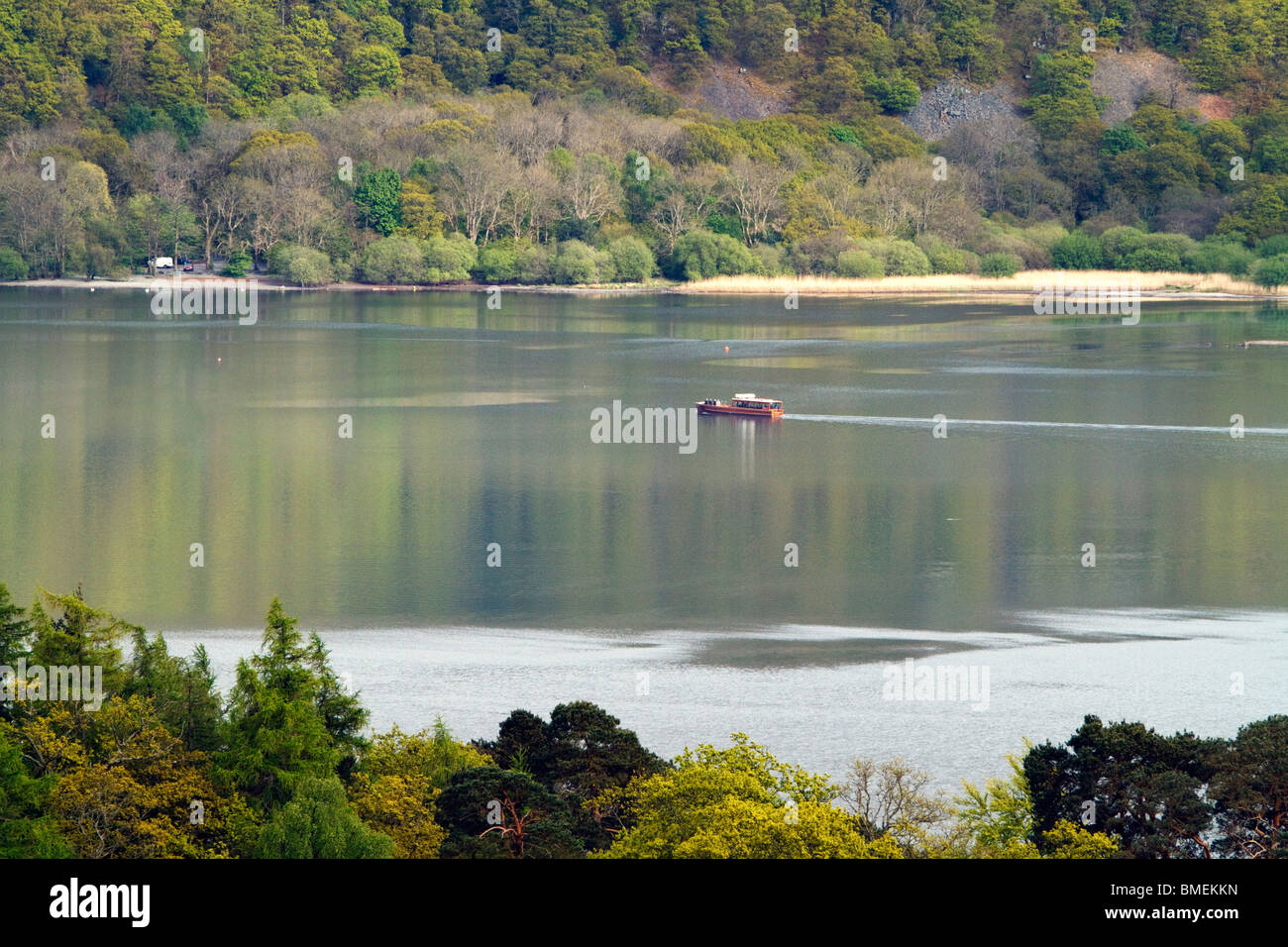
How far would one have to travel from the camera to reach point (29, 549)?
25844 mm

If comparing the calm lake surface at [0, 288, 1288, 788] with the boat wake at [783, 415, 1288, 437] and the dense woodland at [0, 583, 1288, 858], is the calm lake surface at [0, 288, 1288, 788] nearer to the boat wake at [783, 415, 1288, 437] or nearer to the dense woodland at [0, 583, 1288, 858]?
the boat wake at [783, 415, 1288, 437]

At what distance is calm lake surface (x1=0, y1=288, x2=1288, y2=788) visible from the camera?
739 inches

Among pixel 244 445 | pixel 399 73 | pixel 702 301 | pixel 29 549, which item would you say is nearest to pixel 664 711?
pixel 29 549

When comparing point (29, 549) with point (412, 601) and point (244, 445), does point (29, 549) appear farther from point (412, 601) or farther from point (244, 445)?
point (244, 445)

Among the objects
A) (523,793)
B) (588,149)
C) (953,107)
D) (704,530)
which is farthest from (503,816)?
(953,107)

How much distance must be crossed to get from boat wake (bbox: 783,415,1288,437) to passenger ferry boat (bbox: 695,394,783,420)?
1.20 ft

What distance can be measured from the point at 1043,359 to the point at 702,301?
1286 inches

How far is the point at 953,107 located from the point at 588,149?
41.8 metres

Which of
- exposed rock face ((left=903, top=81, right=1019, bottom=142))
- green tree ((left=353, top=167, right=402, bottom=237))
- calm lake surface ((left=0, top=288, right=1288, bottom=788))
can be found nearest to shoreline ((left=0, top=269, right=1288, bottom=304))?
green tree ((left=353, top=167, right=402, bottom=237))

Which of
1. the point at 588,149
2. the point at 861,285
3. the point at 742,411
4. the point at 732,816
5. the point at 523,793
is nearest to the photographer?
the point at 732,816

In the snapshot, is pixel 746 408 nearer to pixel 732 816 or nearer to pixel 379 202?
pixel 732 816

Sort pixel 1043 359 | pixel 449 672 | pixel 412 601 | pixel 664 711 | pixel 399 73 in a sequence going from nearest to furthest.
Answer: pixel 664 711, pixel 449 672, pixel 412 601, pixel 1043 359, pixel 399 73

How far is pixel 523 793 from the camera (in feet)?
40.8

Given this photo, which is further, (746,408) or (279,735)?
(746,408)
